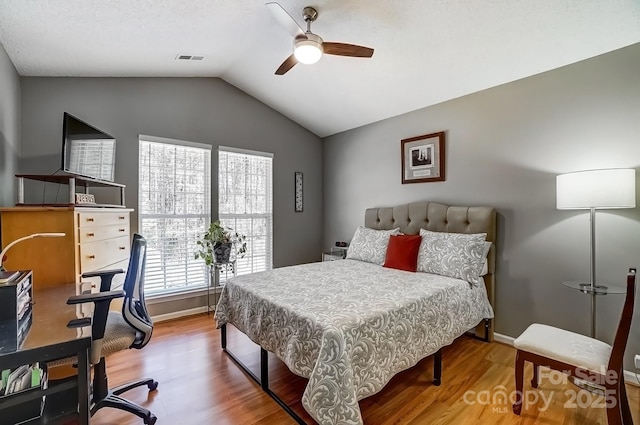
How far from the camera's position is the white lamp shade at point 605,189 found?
200 centimetres

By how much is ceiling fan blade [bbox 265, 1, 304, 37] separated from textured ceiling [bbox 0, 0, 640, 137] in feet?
1.58

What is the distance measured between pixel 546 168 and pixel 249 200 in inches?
Result: 138

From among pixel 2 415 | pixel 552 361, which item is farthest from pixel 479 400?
pixel 2 415

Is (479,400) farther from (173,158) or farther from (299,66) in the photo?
(173,158)

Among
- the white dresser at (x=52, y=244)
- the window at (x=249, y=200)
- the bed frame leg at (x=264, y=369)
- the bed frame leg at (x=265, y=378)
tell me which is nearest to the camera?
the bed frame leg at (x=265, y=378)

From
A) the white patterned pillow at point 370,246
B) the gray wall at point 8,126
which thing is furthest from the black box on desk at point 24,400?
the white patterned pillow at point 370,246

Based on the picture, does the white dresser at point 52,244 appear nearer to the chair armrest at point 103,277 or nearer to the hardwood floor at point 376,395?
the chair armrest at point 103,277

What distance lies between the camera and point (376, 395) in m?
2.04

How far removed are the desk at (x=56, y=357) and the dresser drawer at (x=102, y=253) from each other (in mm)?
948

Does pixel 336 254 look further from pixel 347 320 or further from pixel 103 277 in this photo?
pixel 103 277

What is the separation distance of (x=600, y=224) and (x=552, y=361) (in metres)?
1.32

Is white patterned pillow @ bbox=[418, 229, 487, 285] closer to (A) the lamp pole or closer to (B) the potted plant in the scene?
(A) the lamp pole

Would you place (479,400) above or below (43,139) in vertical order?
below

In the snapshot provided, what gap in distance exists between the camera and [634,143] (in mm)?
2199
